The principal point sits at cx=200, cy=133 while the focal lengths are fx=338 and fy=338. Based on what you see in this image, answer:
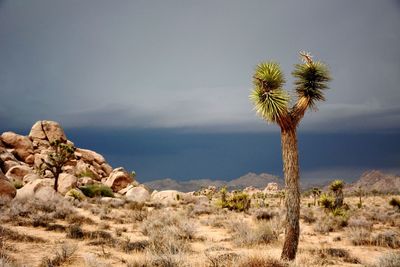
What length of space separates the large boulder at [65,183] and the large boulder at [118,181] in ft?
30.1

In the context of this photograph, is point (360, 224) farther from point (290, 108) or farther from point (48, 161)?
point (48, 161)

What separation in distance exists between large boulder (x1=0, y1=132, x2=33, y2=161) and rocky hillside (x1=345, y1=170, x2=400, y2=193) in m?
110

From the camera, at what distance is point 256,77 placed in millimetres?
10023

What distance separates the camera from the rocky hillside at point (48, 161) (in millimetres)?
37237

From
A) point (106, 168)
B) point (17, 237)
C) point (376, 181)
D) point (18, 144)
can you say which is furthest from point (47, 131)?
point (376, 181)

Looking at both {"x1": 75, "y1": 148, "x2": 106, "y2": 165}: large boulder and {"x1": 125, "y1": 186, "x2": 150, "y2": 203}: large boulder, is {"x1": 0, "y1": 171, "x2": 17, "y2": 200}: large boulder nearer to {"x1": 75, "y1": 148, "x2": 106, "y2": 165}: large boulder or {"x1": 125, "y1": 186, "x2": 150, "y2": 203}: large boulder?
{"x1": 125, "y1": 186, "x2": 150, "y2": 203}: large boulder

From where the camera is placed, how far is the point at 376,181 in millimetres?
149125

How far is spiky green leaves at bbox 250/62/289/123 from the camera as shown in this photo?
9258 millimetres

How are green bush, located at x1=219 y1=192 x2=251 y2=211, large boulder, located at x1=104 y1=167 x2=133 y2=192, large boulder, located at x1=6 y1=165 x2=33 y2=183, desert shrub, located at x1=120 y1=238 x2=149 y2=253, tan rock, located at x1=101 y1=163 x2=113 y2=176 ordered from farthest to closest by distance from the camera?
1. tan rock, located at x1=101 y1=163 x2=113 y2=176
2. large boulder, located at x1=104 y1=167 x2=133 y2=192
3. large boulder, located at x1=6 y1=165 x2=33 y2=183
4. green bush, located at x1=219 y1=192 x2=251 y2=211
5. desert shrub, located at x1=120 y1=238 x2=149 y2=253

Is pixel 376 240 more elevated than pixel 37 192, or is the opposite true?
pixel 37 192

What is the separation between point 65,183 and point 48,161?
11793mm

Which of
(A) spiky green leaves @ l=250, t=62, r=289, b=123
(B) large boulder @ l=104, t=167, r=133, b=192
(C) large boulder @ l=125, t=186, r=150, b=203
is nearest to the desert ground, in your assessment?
(A) spiky green leaves @ l=250, t=62, r=289, b=123

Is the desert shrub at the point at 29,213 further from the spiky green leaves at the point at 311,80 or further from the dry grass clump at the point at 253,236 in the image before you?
the spiky green leaves at the point at 311,80

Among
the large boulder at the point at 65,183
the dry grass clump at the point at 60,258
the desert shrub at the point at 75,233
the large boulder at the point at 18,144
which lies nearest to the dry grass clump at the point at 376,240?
the desert shrub at the point at 75,233
